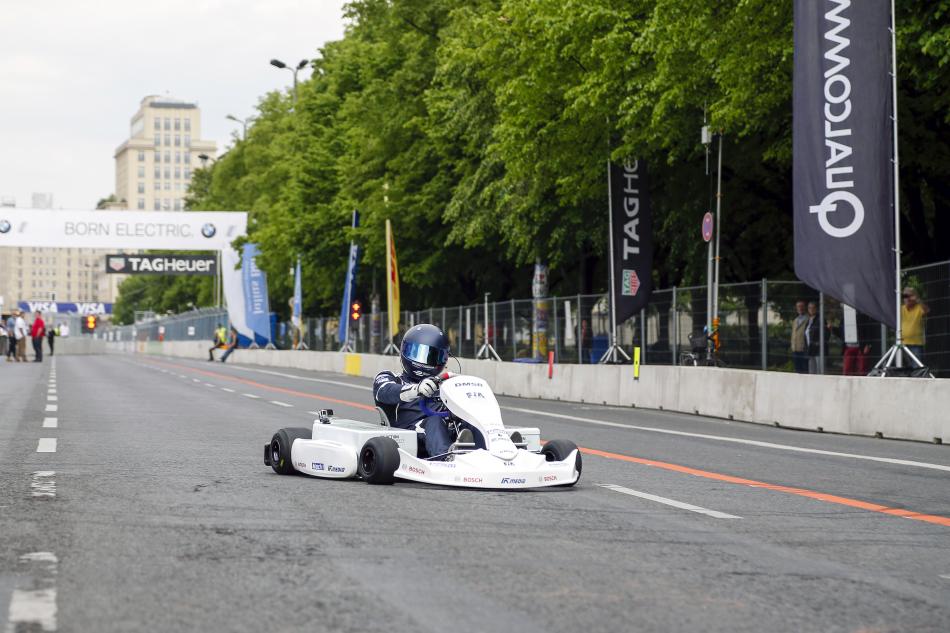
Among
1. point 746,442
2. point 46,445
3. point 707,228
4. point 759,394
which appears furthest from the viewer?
point 707,228

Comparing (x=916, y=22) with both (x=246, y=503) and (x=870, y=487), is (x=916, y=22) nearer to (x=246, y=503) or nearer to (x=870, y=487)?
(x=870, y=487)

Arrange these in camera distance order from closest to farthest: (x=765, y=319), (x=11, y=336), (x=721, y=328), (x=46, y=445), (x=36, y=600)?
(x=36, y=600) → (x=46, y=445) → (x=765, y=319) → (x=721, y=328) → (x=11, y=336)

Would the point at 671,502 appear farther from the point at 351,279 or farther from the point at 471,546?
the point at 351,279

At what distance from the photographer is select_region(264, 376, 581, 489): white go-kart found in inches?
394

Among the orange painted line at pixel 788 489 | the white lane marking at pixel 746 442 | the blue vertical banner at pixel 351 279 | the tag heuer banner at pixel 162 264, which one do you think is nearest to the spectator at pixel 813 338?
the white lane marking at pixel 746 442

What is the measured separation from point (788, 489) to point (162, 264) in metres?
81.7

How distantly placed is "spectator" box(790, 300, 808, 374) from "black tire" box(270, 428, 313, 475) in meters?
12.4

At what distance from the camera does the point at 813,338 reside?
22219 mm

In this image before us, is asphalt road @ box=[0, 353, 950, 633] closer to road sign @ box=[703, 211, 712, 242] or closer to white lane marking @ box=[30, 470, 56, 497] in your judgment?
white lane marking @ box=[30, 470, 56, 497]

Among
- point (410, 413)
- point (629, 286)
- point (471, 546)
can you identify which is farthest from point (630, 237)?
point (471, 546)

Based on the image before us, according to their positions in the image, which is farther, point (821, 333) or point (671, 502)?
point (821, 333)

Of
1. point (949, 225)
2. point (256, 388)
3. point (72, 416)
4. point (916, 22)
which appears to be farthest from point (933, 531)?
point (256, 388)

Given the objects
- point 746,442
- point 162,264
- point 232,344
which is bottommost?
point 746,442

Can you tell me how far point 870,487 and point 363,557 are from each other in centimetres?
554
